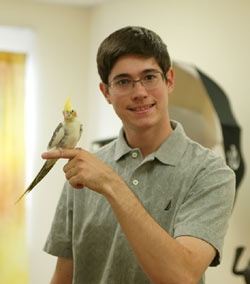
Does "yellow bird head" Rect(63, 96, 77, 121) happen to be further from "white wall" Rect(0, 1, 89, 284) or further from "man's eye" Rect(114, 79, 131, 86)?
"white wall" Rect(0, 1, 89, 284)

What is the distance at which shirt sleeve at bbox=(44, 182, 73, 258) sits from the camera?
4.69ft

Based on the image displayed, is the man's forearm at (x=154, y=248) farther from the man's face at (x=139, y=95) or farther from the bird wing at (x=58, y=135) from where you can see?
the man's face at (x=139, y=95)

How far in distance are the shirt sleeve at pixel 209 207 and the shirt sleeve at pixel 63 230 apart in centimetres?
39

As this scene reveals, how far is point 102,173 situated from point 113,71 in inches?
14.1

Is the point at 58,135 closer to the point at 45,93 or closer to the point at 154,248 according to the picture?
the point at 154,248

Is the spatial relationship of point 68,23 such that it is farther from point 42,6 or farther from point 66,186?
point 66,186

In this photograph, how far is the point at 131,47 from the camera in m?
1.28

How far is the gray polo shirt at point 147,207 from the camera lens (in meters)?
1.19

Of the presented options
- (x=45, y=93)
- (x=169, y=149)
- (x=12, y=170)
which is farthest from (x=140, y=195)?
(x=12, y=170)

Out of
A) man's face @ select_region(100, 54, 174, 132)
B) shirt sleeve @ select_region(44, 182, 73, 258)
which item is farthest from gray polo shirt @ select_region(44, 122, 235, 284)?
man's face @ select_region(100, 54, 174, 132)

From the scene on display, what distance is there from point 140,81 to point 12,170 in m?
3.19

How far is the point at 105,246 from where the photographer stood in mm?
1334

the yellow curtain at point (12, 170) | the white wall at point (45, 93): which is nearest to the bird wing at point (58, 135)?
the white wall at point (45, 93)

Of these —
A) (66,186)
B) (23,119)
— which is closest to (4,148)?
(23,119)
